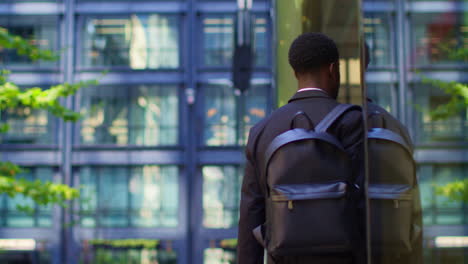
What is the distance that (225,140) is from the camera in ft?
82.1

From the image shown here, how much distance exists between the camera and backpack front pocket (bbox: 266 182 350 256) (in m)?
1.90

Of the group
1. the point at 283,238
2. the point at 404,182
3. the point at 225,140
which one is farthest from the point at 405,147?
the point at 225,140

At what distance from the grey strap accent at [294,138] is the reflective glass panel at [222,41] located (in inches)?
940

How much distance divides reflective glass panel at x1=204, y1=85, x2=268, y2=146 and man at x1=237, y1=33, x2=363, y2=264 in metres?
22.6

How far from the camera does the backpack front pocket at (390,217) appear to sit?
6.12 ft

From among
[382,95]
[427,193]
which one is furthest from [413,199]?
[382,95]

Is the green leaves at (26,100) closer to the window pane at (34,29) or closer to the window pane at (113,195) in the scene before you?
the window pane at (113,195)

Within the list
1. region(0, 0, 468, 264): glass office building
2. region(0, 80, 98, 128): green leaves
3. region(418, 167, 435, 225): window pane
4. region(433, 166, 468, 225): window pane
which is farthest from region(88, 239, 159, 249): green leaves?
region(433, 166, 468, 225): window pane

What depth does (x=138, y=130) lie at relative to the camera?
25188 millimetres

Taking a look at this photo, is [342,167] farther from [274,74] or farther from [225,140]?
[225,140]

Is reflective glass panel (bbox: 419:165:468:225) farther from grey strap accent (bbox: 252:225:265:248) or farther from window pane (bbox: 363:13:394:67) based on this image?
grey strap accent (bbox: 252:225:265:248)

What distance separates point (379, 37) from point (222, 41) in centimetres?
2413

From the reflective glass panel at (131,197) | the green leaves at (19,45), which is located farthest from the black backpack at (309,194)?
the reflective glass panel at (131,197)

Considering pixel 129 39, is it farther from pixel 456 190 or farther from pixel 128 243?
pixel 456 190
